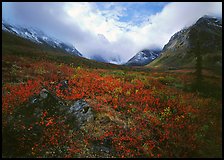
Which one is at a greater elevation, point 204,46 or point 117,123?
point 204,46

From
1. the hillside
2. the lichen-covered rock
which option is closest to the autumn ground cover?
the hillside

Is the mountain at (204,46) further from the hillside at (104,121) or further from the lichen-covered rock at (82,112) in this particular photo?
the lichen-covered rock at (82,112)

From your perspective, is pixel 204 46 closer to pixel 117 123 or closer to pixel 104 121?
pixel 117 123

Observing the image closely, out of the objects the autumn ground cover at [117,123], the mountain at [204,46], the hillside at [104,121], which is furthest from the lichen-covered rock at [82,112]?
the mountain at [204,46]

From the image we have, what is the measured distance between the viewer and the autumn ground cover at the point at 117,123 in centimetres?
1312

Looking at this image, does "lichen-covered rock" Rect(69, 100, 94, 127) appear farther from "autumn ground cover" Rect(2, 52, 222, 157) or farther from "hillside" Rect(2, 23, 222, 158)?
"autumn ground cover" Rect(2, 52, 222, 157)

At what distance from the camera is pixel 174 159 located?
1331 cm

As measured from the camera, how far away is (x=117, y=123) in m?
15.2

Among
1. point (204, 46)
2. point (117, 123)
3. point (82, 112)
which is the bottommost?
point (117, 123)

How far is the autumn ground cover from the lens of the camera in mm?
13117

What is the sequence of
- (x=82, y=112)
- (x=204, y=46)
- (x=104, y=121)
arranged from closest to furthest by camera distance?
(x=104, y=121) < (x=82, y=112) < (x=204, y=46)

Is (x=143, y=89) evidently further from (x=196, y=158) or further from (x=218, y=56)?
(x=218, y=56)

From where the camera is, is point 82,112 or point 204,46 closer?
point 82,112

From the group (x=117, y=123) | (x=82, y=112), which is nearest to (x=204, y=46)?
(x=117, y=123)
